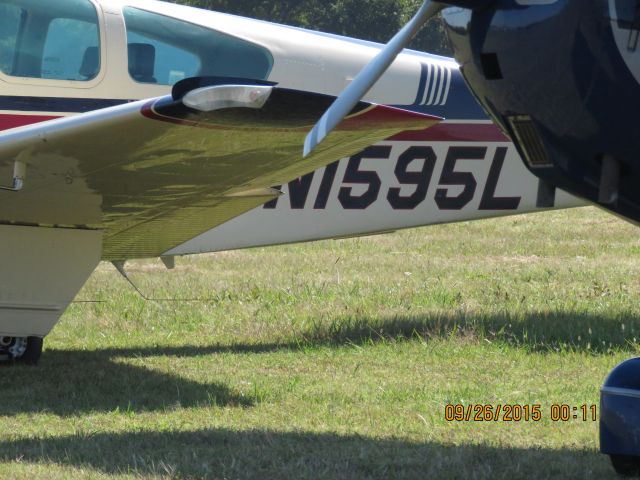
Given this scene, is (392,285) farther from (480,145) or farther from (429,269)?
(480,145)

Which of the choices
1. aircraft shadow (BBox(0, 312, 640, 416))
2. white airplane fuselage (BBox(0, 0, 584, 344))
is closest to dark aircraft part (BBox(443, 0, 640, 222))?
aircraft shadow (BBox(0, 312, 640, 416))

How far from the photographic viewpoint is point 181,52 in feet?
23.1

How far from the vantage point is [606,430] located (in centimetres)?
395

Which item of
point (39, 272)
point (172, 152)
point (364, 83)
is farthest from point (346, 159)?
point (364, 83)

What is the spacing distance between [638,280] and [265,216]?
4.02 metres

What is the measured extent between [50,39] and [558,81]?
14.1ft

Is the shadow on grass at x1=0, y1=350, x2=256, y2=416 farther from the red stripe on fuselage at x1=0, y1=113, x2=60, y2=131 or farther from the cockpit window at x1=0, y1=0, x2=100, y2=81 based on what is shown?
the cockpit window at x1=0, y1=0, x2=100, y2=81

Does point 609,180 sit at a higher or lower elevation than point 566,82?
lower

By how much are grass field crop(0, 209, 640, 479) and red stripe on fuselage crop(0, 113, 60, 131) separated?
1571 millimetres

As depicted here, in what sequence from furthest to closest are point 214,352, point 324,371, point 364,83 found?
point 214,352 < point 324,371 < point 364,83

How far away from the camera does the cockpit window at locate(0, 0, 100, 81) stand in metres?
6.66

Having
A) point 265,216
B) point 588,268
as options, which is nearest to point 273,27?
point 265,216
